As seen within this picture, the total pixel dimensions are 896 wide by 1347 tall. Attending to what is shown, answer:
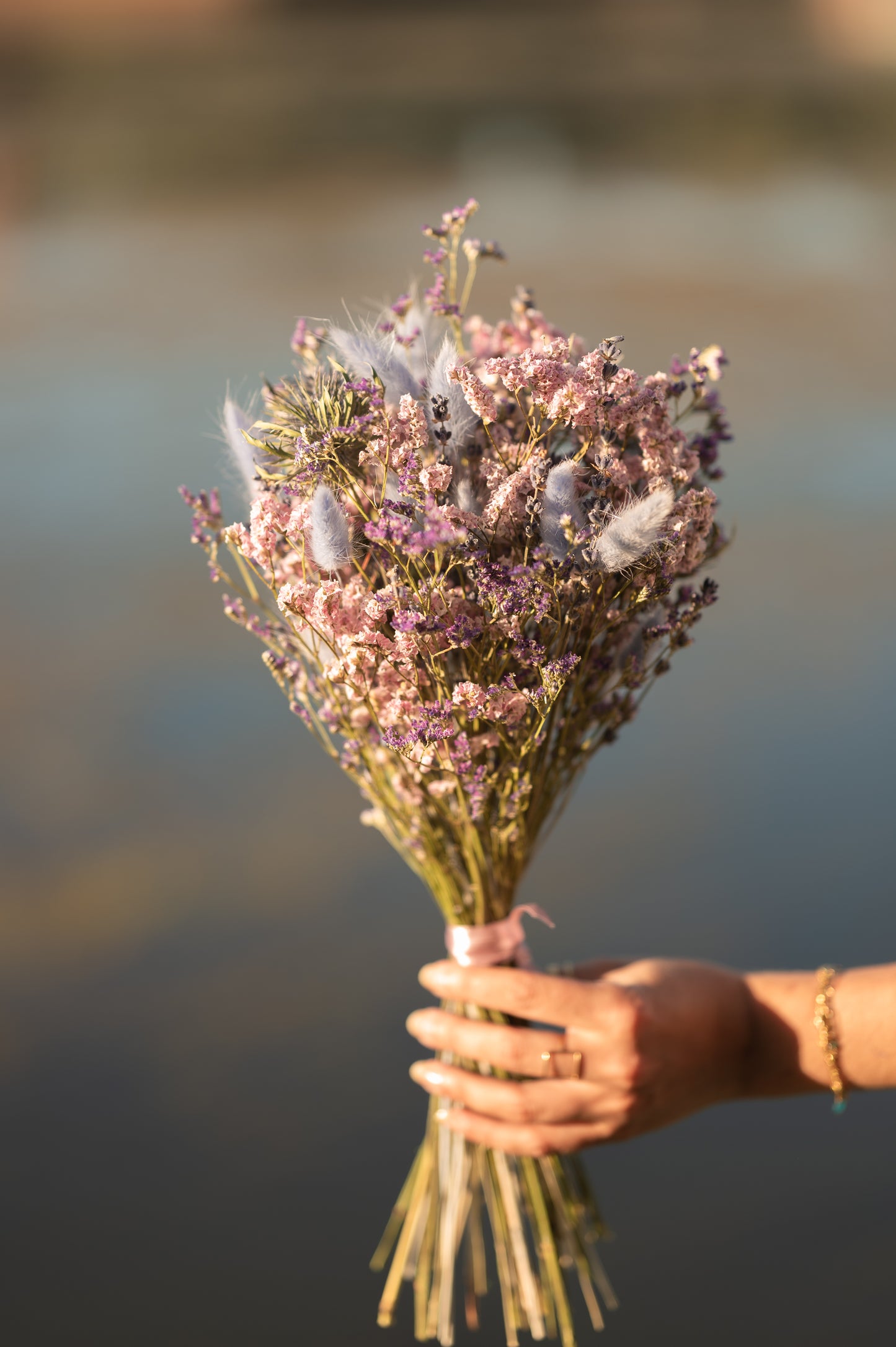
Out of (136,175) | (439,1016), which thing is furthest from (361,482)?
(136,175)

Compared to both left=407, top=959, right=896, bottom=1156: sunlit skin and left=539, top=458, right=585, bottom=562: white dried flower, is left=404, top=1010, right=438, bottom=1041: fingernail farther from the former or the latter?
left=539, top=458, right=585, bottom=562: white dried flower

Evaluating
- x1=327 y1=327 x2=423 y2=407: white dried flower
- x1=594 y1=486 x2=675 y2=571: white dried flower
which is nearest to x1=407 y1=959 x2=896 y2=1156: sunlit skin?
x1=594 y1=486 x2=675 y2=571: white dried flower

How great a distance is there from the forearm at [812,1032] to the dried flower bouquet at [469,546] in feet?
1.13

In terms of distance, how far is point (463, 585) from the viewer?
2.97 feet

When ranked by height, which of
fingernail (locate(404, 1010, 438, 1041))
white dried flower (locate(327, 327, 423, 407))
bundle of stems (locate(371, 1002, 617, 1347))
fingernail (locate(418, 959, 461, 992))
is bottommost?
bundle of stems (locate(371, 1002, 617, 1347))

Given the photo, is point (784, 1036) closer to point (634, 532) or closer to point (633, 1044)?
point (633, 1044)

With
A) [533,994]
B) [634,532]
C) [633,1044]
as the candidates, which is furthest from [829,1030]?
[634,532]

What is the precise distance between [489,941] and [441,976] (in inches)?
2.4

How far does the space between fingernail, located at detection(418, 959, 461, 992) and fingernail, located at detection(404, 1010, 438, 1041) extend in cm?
3

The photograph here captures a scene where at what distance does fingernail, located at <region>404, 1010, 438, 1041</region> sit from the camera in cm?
114

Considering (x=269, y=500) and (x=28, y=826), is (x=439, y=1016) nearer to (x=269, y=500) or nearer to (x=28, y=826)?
(x=269, y=500)

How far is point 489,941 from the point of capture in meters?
1.12

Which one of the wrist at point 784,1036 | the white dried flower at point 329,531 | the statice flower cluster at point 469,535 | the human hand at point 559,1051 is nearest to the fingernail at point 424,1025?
the human hand at point 559,1051

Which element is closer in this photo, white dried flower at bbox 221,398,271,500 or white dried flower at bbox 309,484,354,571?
white dried flower at bbox 309,484,354,571
